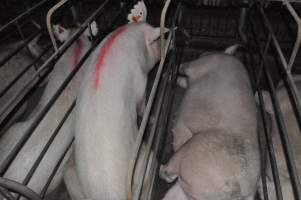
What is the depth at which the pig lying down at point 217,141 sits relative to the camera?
139 cm

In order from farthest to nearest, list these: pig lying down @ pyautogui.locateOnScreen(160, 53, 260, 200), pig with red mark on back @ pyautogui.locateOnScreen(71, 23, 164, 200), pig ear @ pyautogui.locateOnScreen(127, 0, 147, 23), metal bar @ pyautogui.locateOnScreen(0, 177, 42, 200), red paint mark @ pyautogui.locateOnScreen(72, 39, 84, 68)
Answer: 1. pig ear @ pyautogui.locateOnScreen(127, 0, 147, 23)
2. red paint mark @ pyautogui.locateOnScreen(72, 39, 84, 68)
3. pig lying down @ pyautogui.locateOnScreen(160, 53, 260, 200)
4. pig with red mark on back @ pyautogui.locateOnScreen(71, 23, 164, 200)
5. metal bar @ pyautogui.locateOnScreen(0, 177, 42, 200)

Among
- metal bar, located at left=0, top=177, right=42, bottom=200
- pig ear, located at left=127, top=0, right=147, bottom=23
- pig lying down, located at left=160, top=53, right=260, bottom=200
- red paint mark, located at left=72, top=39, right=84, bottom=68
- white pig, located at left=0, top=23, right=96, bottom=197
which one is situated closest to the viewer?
metal bar, located at left=0, top=177, right=42, bottom=200

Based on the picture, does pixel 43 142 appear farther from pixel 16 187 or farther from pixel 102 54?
pixel 16 187

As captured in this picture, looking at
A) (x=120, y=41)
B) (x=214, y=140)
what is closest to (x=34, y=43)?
(x=120, y=41)

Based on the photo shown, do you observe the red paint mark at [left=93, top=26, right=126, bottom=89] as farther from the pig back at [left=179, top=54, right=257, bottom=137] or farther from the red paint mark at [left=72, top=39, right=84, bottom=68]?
the pig back at [left=179, top=54, right=257, bottom=137]

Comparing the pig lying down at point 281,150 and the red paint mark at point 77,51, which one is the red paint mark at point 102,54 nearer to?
the red paint mark at point 77,51

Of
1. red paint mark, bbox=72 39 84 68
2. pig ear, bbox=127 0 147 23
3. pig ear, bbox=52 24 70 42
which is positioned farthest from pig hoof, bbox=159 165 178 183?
pig ear, bbox=52 24 70 42

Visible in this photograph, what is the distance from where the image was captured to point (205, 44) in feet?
8.67

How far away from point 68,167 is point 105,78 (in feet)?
1.60

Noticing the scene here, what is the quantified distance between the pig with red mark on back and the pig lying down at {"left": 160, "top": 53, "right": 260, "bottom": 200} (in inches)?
11.6

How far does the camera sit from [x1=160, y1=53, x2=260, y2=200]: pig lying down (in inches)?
54.7

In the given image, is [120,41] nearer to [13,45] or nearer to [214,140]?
[214,140]

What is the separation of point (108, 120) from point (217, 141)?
1.72 ft

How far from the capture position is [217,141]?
4.86 feet
